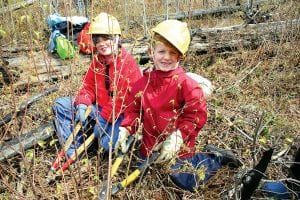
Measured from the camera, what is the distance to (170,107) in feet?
8.57

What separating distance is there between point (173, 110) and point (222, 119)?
1064mm

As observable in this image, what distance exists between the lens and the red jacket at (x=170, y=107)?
8.16 ft

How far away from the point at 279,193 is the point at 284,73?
2211 mm

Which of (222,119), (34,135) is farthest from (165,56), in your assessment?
(34,135)

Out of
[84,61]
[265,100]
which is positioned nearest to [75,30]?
[84,61]

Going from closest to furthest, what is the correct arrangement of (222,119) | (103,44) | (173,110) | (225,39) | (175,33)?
(175,33), (173,110), (103,44), (222,119), (225,39)

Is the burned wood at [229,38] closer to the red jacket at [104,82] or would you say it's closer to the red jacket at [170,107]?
the red jacket at [104,82]

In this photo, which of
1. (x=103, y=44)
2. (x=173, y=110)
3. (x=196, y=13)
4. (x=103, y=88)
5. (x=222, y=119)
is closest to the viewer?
(x=173, y=110)

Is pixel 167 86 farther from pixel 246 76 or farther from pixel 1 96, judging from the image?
pixel 1 96

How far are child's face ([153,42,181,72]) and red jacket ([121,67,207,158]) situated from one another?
51 mm

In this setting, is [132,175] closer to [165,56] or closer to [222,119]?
[165,56]

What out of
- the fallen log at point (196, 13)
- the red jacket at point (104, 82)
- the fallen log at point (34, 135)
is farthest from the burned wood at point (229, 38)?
the fallen log at point (34, 135)

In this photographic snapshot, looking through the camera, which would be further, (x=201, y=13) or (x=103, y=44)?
(x=201, y=13)

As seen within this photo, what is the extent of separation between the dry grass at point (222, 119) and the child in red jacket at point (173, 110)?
0.44ft
